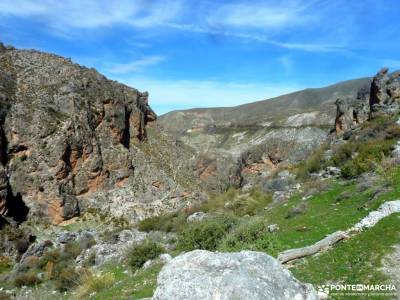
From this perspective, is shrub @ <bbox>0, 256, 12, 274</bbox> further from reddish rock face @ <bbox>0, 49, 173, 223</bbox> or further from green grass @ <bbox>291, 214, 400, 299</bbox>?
green grass @ <bbox>291, 214, 400, 299</bbox>

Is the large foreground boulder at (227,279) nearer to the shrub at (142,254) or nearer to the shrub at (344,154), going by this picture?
the shrub at (142,254)

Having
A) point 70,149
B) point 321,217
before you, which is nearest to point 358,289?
point 321,217

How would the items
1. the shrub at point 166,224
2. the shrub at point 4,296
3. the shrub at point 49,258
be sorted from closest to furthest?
the shrub at point 4,296, the shrub at point 49,258, the shrub at point 166,224

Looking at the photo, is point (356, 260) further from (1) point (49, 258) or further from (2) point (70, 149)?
(2) point (70, 149)

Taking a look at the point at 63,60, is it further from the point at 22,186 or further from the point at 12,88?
the point at 22,186

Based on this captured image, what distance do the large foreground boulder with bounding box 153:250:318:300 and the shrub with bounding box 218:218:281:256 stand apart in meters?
5.29

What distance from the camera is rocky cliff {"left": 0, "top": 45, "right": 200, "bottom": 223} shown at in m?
48.0

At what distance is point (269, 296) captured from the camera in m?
6.68

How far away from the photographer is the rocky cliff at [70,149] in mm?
48000

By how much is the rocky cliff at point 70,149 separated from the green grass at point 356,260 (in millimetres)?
37984

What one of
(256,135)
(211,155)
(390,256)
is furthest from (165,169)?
(256,135)

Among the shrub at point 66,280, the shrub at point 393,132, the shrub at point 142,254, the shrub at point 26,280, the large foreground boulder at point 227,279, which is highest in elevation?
the shrub at point 393,132

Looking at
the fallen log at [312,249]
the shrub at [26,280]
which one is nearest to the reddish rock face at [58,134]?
the shrub at [26,280]

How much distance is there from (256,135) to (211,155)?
30.5 m
